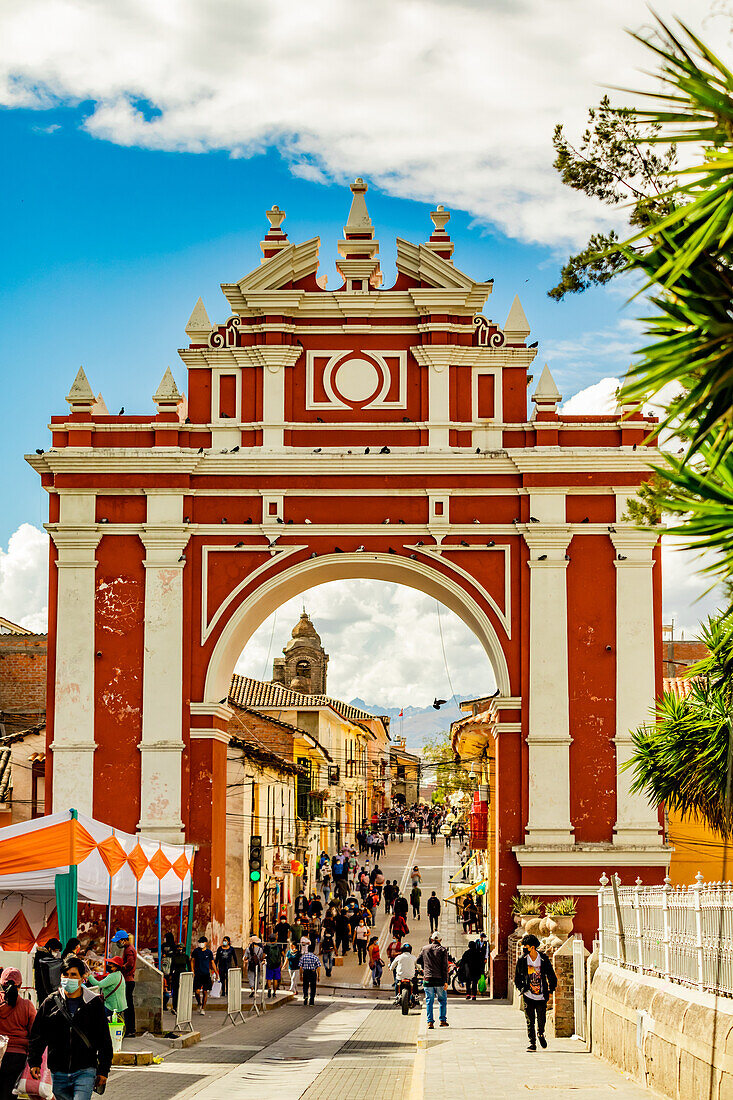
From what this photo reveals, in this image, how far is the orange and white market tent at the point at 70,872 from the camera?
15.0 metres

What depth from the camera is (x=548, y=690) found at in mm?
23781

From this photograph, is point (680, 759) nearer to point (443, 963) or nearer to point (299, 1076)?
point (443, 963)

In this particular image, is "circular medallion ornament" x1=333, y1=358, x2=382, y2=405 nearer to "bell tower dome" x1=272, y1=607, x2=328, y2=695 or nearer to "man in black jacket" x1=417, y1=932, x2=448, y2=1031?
"man in black jacket" x1=417, y1=932, x2=448, y2=1031

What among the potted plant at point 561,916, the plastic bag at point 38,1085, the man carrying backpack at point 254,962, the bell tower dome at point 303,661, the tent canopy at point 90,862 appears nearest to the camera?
the plastic bag at point 38,1085

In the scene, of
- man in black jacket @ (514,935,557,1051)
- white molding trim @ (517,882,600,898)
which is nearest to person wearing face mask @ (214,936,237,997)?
white molding trim @ (517,882,600,898)

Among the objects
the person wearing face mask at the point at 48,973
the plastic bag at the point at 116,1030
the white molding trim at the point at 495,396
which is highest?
the white molding trim at the point at 495,396

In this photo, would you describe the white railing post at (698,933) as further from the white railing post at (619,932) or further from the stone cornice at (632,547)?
the stone cornice at (632,547)

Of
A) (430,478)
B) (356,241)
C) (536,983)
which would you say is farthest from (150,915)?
(356,241)

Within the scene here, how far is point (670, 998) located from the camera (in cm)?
1138

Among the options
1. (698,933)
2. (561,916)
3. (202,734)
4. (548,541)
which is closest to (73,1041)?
(698,933)

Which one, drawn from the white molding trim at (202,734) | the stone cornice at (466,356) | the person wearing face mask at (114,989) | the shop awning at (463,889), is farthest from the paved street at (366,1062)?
the shop awning at (463,889)

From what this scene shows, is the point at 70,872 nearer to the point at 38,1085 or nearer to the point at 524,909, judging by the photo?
the point at 38,1085

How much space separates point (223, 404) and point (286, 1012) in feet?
32.3

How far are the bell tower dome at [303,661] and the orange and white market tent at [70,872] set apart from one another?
46137 millimetres
